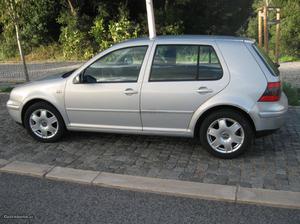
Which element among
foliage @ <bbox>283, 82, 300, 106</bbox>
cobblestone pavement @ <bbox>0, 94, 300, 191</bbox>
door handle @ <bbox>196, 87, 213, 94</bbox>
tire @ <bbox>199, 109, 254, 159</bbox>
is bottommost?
foliage @ <bbox>283, 82, 300, 106</bbox>

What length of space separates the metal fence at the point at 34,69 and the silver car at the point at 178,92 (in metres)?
8.73

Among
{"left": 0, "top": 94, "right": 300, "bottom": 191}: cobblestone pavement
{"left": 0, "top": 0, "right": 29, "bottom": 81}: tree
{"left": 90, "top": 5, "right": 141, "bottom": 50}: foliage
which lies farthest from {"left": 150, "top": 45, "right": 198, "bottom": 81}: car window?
{"left": 90, "top": 5, "right": 141, "bottom": 50}: foliage

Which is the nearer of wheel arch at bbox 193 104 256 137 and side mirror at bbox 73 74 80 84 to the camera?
wheel arch at bbox 193 104 256 137

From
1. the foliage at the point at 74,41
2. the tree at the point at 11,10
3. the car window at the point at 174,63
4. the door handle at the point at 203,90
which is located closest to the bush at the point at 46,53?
the foliage at the point at 74,41

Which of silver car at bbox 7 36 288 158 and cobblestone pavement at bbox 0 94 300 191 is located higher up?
silver car at bbox 7 36 288 158

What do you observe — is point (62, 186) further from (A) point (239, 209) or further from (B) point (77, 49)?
(B) point (77, 49)

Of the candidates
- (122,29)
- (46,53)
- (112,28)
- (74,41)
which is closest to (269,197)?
(122,29)

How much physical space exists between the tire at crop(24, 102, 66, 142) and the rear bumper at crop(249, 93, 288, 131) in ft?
9.20

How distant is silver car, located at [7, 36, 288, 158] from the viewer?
17.1ft

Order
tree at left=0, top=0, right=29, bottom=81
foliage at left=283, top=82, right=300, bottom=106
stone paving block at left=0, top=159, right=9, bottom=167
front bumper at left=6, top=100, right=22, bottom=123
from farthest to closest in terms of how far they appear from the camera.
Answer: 1. tree at left=0, top=0, right=29, bottom=81
2. foliage at left=283, top=82, right=300, bottom=106
3. front bumper at left=6, top=100, right=22, bottom=123
4. stone paving block at left=0, top=159, right=9, bottom=167

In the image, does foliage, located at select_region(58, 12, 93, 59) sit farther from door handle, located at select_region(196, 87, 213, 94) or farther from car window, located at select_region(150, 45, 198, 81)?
door handle, located at select_region(196, 87, 213, 94)

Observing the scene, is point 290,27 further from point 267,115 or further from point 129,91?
point 129,91

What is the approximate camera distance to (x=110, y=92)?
5656 mm

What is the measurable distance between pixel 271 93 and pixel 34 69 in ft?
44.1
